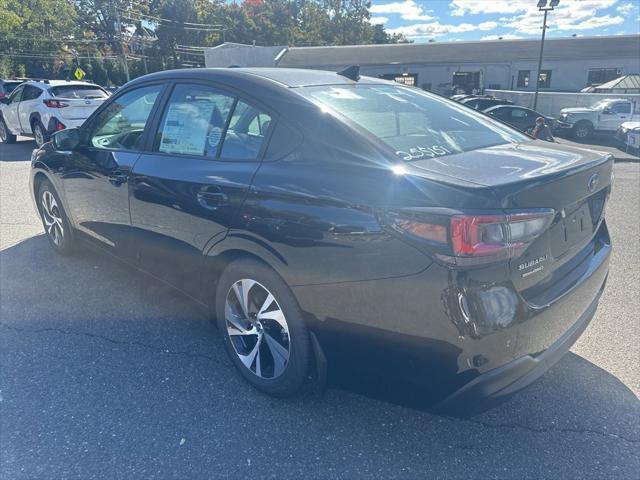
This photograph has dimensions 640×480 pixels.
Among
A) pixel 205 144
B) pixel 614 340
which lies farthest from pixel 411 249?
pixel 614 340

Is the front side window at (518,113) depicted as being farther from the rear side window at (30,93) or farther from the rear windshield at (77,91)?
the rear side window at (30,93)

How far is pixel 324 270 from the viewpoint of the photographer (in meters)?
2.16

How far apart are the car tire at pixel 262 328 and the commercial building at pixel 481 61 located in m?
36.0

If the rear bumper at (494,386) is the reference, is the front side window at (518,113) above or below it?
below

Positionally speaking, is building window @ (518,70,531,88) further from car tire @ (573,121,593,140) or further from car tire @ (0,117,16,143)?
car tire @ (0,117,16,143)

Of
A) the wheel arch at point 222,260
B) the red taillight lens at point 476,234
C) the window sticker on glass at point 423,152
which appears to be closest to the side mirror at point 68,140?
the wheel arch at point 222,260

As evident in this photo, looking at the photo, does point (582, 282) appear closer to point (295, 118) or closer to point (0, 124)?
point (295, 118)

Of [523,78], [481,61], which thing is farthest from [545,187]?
[523,78]

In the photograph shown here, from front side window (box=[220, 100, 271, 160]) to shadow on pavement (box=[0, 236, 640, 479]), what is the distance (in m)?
1.32

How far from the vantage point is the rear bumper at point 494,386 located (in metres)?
1.94

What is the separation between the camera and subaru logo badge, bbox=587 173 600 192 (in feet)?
7.50

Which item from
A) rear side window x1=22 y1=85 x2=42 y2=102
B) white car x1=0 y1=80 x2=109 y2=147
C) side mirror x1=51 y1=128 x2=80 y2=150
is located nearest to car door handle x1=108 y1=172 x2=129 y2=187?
side mirror x1=51 y1=128 x2=80 y2=150

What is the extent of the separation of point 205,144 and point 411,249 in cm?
152

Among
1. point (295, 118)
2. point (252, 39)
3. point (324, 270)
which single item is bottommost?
point (324, 270)
